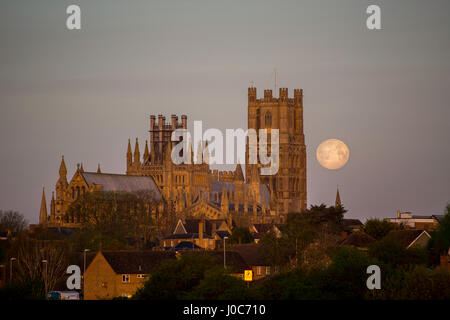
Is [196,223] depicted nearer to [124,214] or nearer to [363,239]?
[124,214]

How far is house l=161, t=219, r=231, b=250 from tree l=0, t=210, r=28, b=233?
16822 mm

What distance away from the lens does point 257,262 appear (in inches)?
4235

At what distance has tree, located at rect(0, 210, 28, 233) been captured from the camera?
129m

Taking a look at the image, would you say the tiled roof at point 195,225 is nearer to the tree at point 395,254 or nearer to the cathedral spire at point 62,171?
the cathedral spire at point 62,171

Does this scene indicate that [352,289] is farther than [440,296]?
Yes

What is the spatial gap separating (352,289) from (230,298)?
10.1 meters

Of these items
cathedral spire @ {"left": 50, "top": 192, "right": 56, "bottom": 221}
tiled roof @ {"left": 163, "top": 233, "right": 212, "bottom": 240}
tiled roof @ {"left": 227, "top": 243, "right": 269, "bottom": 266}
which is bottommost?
tiled roof @ {"left": 227, "top": 243, "right": 269, "bottom": 266}

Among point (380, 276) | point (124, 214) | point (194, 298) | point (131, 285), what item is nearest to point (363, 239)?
point (131, 285)

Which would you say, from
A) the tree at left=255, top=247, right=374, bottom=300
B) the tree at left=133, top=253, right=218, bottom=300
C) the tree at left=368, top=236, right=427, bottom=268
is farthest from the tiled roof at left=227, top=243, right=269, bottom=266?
the tree at left=133, top=253, right=218, bottom=300

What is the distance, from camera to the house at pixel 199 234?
139500 mm

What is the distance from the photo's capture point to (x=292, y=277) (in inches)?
2886

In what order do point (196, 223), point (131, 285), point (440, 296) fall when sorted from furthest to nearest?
point (196, 223)
point (131, 285)
point (440, 296)

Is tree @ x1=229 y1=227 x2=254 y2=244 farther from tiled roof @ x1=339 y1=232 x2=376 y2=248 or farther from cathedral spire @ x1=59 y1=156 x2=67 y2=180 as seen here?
cathedral spire @ x1=59 y1=156 x2=67 y2=180
